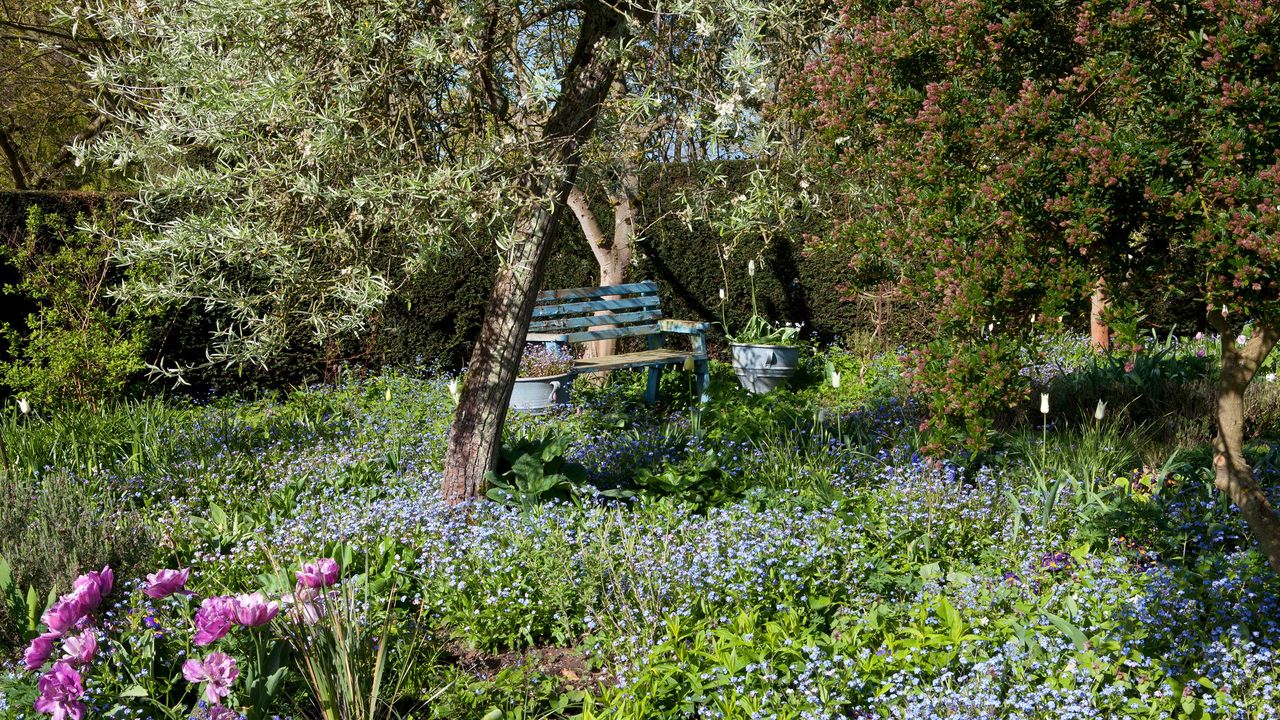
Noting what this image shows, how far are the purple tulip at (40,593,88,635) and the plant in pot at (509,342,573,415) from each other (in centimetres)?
427

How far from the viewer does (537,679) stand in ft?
10.7

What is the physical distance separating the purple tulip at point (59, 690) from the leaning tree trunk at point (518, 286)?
2.12 metres

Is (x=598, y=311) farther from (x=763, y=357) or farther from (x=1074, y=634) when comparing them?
(x=1074, y=634)

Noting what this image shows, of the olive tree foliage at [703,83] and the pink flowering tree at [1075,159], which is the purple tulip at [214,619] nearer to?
the olive tree foliage at [703,83]

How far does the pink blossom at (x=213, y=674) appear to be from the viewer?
8.35ft

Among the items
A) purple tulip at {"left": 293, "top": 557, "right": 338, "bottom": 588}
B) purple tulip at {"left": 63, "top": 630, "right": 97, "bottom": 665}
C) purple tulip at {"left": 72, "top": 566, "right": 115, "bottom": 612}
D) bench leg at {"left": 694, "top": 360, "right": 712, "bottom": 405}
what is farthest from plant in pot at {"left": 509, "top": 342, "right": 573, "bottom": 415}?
purple tulip at {"left": 63, "top": 630, "right": 97, "bottom": 665}

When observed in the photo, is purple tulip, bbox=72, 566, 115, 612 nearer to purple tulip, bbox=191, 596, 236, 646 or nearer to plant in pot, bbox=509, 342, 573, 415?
purple tulip, bbox=191, 596, 236, 646

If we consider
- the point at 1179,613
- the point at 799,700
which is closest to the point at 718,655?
the point at 799,700

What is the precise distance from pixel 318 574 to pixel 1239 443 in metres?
2.86

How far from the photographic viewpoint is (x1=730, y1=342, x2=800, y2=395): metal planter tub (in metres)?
8.15

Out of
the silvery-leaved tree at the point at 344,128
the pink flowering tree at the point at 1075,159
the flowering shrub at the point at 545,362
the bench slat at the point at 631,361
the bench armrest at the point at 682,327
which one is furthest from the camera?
the bench armrest at the point at 682,327

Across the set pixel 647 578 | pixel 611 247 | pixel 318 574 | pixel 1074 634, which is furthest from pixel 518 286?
pixel 611 247

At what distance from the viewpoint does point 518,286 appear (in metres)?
4.47

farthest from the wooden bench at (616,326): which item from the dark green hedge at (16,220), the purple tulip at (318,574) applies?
the purple tulip at (318,574)
